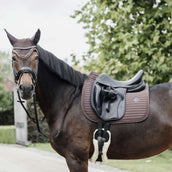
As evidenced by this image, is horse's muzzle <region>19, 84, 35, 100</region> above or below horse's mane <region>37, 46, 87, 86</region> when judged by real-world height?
below

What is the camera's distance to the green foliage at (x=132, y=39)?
7.23 meters

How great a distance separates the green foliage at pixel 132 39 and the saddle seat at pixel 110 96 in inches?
160

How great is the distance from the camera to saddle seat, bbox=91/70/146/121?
2.96m

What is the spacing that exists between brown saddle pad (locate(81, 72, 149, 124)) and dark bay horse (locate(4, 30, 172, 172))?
6 centimetres

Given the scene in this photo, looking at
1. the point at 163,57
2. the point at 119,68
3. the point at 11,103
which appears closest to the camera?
the point at 163,57

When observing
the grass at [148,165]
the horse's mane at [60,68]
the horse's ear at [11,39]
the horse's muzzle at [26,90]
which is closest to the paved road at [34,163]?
the grass at [148,165]

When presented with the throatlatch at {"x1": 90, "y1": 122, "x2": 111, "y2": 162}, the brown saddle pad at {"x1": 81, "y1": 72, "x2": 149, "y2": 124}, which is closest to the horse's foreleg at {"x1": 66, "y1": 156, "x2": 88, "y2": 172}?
the throatlatch at {"x1": 90, "y1": 122, "x2": 111, "y2": 162}

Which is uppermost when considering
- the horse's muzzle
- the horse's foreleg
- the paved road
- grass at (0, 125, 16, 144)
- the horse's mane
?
the horse's mane

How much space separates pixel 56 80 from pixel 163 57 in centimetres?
465

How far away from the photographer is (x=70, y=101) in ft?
10.1

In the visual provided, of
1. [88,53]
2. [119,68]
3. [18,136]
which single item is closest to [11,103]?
[18,136]

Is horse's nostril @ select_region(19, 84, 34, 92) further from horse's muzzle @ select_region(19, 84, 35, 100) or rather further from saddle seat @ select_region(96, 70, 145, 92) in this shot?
saddle seat @ select_region(96, 70, 145, 92)

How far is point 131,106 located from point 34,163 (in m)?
5.31

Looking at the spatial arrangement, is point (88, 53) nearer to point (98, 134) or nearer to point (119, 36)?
point (119, 36)
